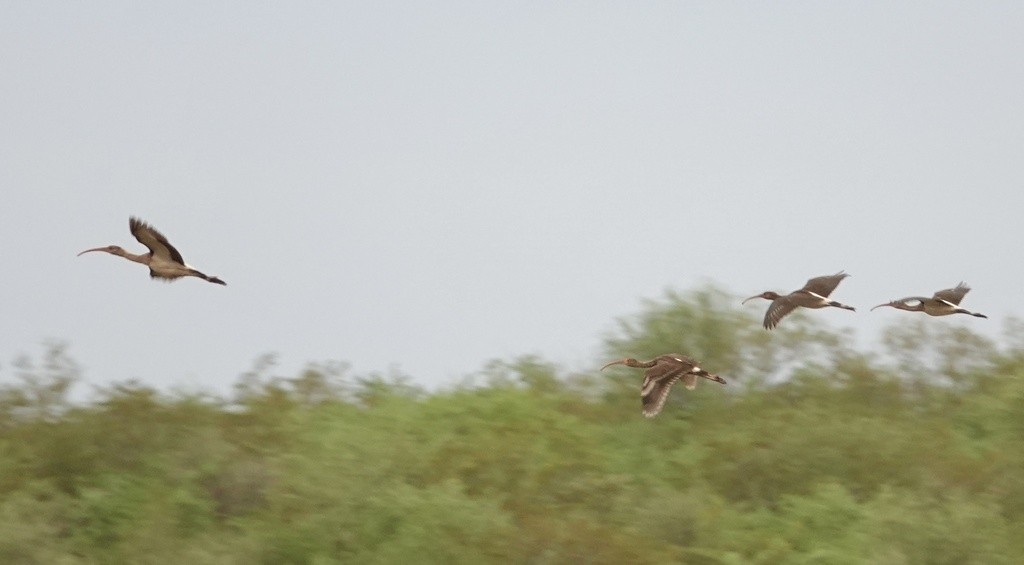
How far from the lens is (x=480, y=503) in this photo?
30609 millimetres

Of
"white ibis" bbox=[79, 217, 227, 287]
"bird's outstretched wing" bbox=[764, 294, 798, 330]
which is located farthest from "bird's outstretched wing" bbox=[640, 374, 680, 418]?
"white ibis" bbox=[79, 217, 227, 287]

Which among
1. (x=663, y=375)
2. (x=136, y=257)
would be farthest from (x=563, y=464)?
(x=136, y=257)

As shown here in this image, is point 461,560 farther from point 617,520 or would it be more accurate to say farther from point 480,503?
point 617,520

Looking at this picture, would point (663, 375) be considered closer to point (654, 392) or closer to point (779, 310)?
point (654, 392)

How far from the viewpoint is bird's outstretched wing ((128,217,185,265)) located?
19.6 m

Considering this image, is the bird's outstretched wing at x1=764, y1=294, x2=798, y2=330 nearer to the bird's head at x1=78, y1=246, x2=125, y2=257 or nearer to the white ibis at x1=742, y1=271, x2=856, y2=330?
the white ibis at x1=742, y1=271, x2=856, y2=330

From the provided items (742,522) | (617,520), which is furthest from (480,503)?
(742,522)

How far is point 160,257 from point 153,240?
34cm

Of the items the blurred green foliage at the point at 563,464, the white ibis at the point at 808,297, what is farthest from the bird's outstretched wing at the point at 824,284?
the blurred green foliage at the point at 563,464

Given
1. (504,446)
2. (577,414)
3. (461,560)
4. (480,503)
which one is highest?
(577,414)

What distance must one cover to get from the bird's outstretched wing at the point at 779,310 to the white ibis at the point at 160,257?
8.20 metres

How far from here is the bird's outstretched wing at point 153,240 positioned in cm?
1962

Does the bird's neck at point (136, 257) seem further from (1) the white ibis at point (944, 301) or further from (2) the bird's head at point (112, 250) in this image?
(1) the white ibis at point (944, 301)

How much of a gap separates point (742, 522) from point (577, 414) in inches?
290
